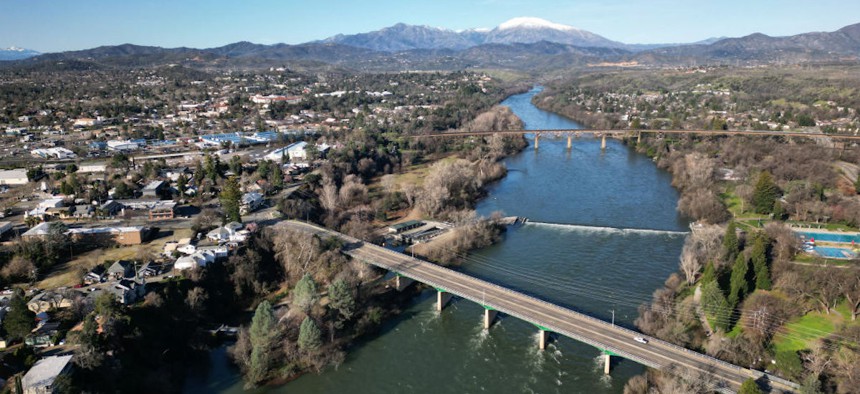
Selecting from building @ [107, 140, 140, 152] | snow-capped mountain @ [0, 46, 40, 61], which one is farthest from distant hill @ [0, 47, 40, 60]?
building @ [107, 140, 140, 152]

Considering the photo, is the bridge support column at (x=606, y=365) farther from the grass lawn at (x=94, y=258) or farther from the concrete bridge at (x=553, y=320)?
the grass lawn at (x=94, y=258)

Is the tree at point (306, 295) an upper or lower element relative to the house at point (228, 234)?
lower

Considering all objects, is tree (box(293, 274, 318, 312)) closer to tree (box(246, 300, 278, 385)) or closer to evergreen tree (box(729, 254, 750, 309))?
tree (box(246, 300, 278, 385))

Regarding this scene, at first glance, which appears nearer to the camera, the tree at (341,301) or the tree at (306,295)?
the tree at (306,295)

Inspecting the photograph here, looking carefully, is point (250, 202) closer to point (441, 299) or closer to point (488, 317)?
point (441, 299)

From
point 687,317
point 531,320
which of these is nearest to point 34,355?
point 531,320

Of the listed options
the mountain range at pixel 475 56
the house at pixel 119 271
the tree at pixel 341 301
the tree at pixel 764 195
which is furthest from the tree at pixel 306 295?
the mountain range at pixel 475 56

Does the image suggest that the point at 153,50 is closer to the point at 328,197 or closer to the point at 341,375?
the point at 328,197
